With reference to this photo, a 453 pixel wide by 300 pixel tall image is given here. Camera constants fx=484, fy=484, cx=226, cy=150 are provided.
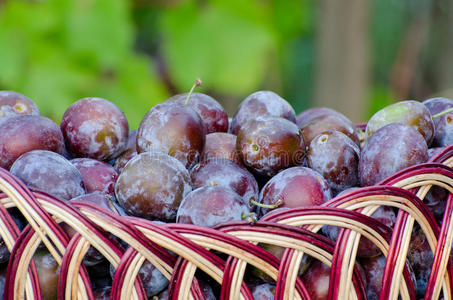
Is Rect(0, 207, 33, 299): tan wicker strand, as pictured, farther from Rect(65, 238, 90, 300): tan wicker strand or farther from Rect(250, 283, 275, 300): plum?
Rect(250, 283, 275, 300): plum

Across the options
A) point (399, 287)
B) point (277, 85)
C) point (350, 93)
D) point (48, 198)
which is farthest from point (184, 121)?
point (277, 85)

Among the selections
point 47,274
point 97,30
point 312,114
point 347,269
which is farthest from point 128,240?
point 97,30

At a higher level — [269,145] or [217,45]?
[269,145]

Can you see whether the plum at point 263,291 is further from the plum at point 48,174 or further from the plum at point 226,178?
the plum at point 48,174

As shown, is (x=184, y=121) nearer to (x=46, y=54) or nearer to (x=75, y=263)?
(x=75, y=263)

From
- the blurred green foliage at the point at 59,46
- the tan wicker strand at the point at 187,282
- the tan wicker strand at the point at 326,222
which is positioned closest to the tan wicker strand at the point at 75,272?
the tan wicker strand at the point at 187,282

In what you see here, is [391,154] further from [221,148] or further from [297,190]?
[221,148]

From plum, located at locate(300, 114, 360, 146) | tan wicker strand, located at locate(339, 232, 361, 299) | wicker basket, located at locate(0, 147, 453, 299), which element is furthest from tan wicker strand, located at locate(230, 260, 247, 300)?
plum, located at locate(300, 114, 360, 146)
